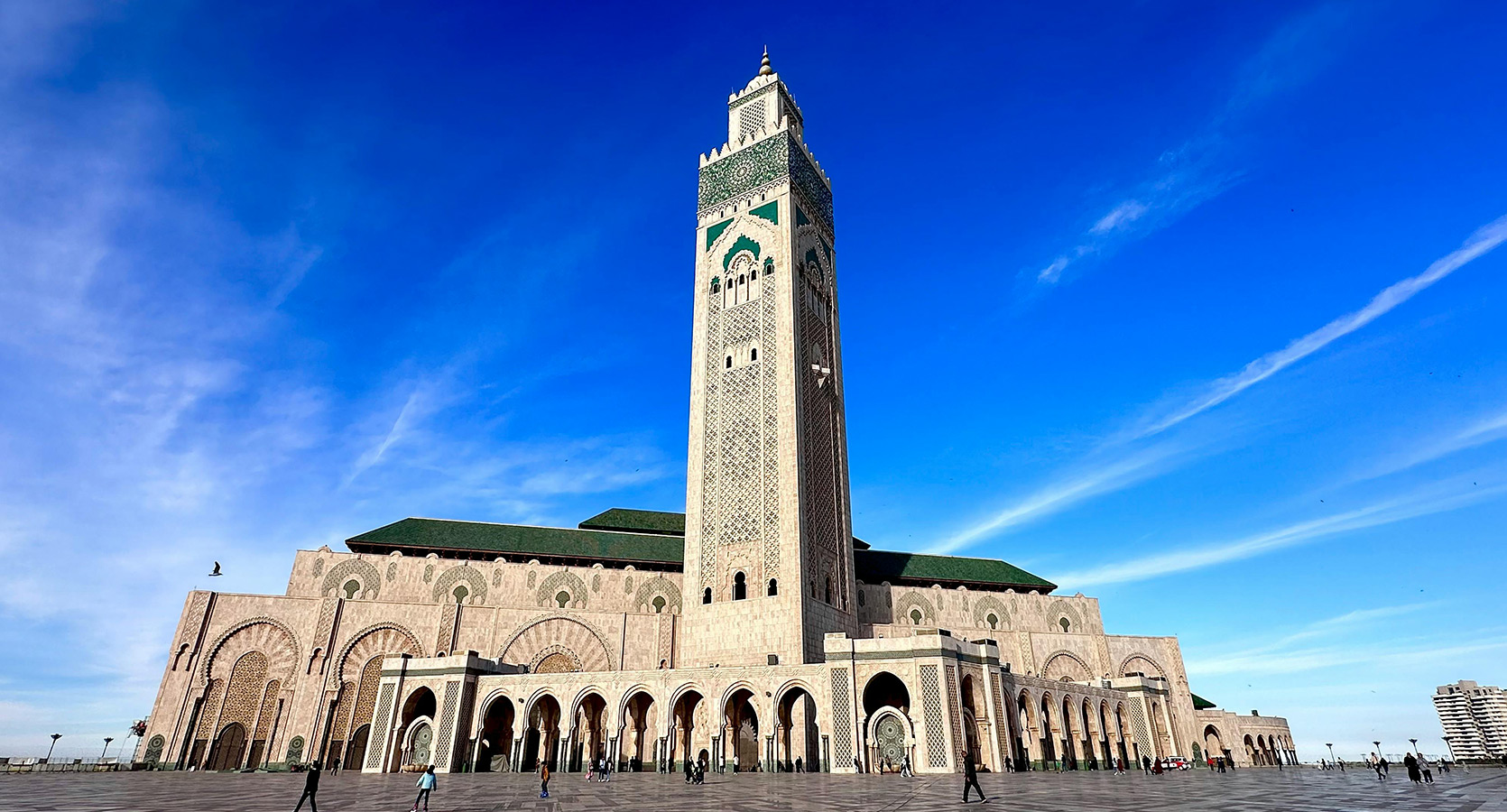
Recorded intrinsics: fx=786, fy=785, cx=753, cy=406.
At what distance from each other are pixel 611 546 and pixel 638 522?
400 centimetres

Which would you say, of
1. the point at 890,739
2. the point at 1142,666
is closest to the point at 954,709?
the point at 890,739

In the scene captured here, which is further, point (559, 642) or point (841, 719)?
point (559, 642)

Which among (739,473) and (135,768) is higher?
(739,473)

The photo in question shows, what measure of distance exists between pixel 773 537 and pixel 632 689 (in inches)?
285

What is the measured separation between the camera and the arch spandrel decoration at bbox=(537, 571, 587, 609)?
112ft

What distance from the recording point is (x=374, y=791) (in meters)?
15.5

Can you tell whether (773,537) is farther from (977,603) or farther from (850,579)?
(977,603)

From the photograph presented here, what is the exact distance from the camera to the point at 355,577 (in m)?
33.3

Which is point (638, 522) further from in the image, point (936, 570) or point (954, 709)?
point (954, 709)

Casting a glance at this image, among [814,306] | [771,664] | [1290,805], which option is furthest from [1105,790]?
[814,306]

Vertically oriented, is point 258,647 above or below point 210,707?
above

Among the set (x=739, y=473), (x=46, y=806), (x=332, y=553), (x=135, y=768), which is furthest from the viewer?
(x=332, y=553)

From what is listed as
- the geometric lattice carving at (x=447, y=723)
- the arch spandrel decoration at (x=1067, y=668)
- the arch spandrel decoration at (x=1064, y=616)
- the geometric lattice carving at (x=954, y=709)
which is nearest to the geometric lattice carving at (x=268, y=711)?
the geometric lattice carving at (x=447, y=723)

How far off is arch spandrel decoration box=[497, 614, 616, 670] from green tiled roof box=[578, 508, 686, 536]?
6.59 metres
